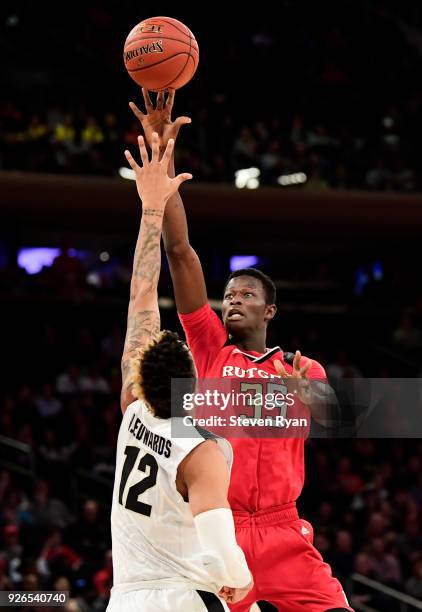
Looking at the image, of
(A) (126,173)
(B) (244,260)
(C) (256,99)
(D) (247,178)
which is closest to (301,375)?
(A) (126,173)

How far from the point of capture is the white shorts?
12.1 feet

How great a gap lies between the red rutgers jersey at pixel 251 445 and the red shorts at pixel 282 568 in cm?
10

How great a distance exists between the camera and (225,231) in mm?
19422

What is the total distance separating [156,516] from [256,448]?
5.30 ft

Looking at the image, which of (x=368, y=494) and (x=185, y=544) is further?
(x=368, y=494)

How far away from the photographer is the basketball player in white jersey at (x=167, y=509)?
3.54 m

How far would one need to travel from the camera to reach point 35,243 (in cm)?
2095

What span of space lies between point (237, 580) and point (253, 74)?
16.4 metres

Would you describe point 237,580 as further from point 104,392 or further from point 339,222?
point 339,222

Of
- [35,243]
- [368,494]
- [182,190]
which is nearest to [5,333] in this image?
[182,190]

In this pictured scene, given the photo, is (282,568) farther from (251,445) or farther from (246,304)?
(246,304)

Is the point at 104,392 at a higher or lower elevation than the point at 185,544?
higher

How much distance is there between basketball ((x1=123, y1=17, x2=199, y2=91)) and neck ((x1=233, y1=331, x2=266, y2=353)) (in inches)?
55.4

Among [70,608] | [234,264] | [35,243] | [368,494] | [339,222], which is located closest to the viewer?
[70,608]
